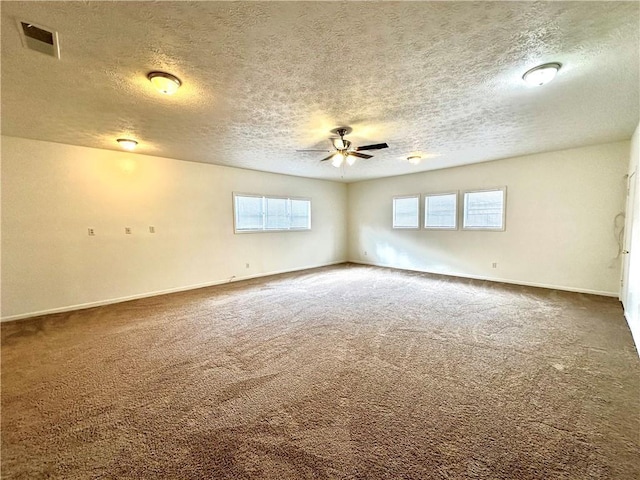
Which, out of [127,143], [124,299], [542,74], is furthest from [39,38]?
[124,299]

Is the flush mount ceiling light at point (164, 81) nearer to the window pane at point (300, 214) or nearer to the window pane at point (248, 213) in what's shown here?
Result: the window pane at point (248, 213)

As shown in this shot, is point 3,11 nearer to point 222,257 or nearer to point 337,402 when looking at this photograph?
point 337,402

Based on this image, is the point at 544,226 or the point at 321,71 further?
the point at 544,226

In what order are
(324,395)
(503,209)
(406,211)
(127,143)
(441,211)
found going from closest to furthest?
1. (324,395)
2. (127,143)
3. (503,209)
4. (441,211)
5. (406,211)

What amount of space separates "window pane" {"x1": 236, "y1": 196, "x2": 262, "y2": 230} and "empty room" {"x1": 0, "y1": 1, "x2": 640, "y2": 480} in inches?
2.8

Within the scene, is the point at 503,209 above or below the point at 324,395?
above

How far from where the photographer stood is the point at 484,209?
18.9ft

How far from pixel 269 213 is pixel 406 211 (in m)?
3.62

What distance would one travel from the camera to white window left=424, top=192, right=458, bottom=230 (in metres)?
6.22

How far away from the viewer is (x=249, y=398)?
2.03 metres

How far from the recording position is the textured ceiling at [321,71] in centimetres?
163

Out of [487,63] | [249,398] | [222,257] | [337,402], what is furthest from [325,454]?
[222,257]

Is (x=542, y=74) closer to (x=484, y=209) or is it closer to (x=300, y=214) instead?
(x=484, y=209)

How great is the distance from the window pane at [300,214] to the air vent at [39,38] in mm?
5333
